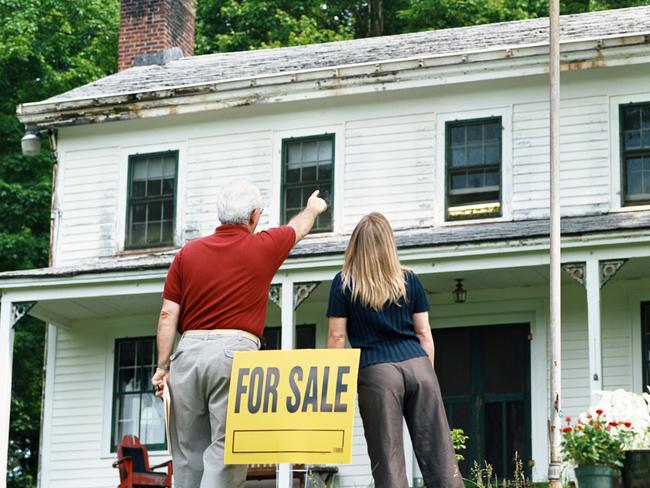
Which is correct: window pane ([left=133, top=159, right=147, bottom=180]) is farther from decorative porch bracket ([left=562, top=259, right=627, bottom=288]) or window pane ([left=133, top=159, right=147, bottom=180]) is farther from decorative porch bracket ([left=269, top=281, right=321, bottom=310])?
decorative porch bracket ([left=562, top=259, right=627, bottom=288])

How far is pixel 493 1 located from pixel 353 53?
9.17m

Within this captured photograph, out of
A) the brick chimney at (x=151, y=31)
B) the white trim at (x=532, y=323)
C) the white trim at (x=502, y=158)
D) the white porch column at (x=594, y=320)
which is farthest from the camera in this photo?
the brick chimney at (x=151, y=31)

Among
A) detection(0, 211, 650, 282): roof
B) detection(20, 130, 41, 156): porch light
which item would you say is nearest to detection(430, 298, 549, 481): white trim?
detection(0, 211, 650, 282): roof

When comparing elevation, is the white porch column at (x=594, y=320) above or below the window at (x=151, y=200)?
below

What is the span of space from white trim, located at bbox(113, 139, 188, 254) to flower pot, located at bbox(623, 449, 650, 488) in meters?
10.6

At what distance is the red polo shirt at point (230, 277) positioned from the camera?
267 inches

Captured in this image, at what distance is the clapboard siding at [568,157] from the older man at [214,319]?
33.7 ft

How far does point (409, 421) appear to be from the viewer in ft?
22.6

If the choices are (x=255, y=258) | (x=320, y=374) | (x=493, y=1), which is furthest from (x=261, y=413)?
(x=493, y=1)

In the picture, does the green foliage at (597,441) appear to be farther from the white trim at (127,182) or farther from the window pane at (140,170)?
Answer: the window pane at (140,170)

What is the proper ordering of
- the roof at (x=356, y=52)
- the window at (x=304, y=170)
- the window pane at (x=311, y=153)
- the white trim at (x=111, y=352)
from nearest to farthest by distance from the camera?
the window at (x=304, y=170), the window pane at (x=311, y=153), the white trim at (x=111, y=352), the roof at (x=356, y=52)

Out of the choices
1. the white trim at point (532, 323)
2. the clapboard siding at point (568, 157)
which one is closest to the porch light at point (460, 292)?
the white trim at point (532, 323)

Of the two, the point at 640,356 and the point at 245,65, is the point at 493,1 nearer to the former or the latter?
the point at 245,65

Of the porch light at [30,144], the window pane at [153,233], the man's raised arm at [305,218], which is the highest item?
the porch light at [30,144]
